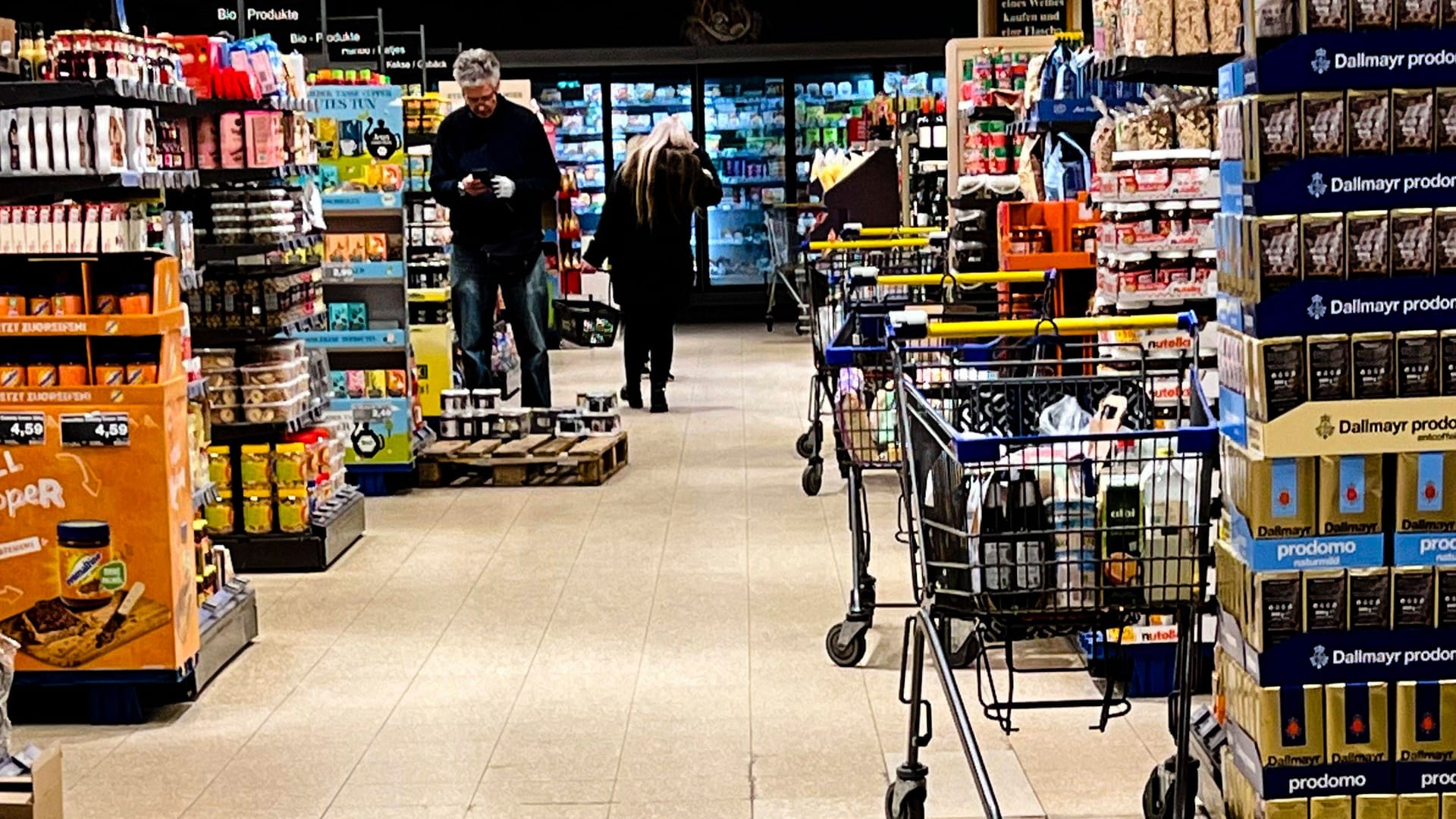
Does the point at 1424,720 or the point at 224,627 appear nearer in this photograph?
the point at 1424,720

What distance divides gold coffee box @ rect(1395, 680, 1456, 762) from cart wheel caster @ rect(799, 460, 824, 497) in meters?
5.44

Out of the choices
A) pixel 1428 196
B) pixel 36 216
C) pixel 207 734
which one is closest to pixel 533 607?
pixel 207 734

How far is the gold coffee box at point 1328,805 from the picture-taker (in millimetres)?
3486

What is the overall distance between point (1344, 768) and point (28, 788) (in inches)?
92.2

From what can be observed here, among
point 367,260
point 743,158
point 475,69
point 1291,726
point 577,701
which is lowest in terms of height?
point 577,701

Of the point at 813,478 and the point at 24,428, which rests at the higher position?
the point at 24,428

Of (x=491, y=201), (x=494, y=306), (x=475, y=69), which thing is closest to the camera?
(x=475, y=69)

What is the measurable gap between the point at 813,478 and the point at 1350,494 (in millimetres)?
Result: 5502

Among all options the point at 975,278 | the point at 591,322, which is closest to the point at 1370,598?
the point at 975,278

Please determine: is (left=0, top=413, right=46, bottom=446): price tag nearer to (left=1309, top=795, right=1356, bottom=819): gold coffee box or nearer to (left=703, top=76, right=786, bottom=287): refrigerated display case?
(left=1309, top=795, right=1356, bottom=819): gold coffee box

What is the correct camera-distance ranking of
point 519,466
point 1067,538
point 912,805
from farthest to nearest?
point 519,466 → point 912,805 → point 1067,538

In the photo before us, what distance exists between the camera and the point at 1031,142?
787 cm

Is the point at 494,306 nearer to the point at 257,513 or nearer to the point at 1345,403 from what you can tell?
the point at 257,513

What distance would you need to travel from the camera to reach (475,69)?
9.84 m
